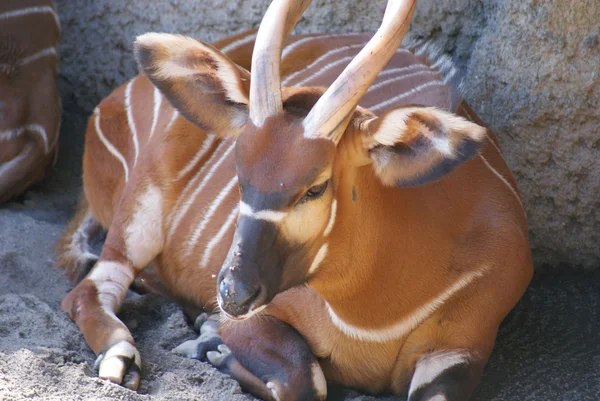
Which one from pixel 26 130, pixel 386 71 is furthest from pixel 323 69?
pixel 26 130

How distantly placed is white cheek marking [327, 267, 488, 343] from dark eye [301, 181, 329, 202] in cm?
49

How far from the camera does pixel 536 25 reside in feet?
10.2

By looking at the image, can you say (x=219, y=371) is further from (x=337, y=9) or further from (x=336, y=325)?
(x=337, y=9)

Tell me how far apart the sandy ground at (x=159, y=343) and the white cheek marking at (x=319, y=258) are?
464 millimetres

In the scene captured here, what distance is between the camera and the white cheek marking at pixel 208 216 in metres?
3.02

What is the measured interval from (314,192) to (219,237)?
0.96m

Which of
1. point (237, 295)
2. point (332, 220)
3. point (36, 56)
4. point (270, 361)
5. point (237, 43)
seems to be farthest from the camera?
point (36, 56)

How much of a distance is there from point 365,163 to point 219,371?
33.0 inches

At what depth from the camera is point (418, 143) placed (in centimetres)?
209

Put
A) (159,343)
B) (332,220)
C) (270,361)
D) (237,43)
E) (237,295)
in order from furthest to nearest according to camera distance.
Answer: (237,43)
(159,343)
(270,361)
(332,220)
(237,295)

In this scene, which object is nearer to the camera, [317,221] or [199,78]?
[317,221]

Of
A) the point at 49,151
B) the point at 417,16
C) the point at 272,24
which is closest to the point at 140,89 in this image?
the point at 49,151

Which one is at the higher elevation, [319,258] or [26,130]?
[319,258]

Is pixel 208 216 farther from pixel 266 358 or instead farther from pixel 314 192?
pixel 314 192
